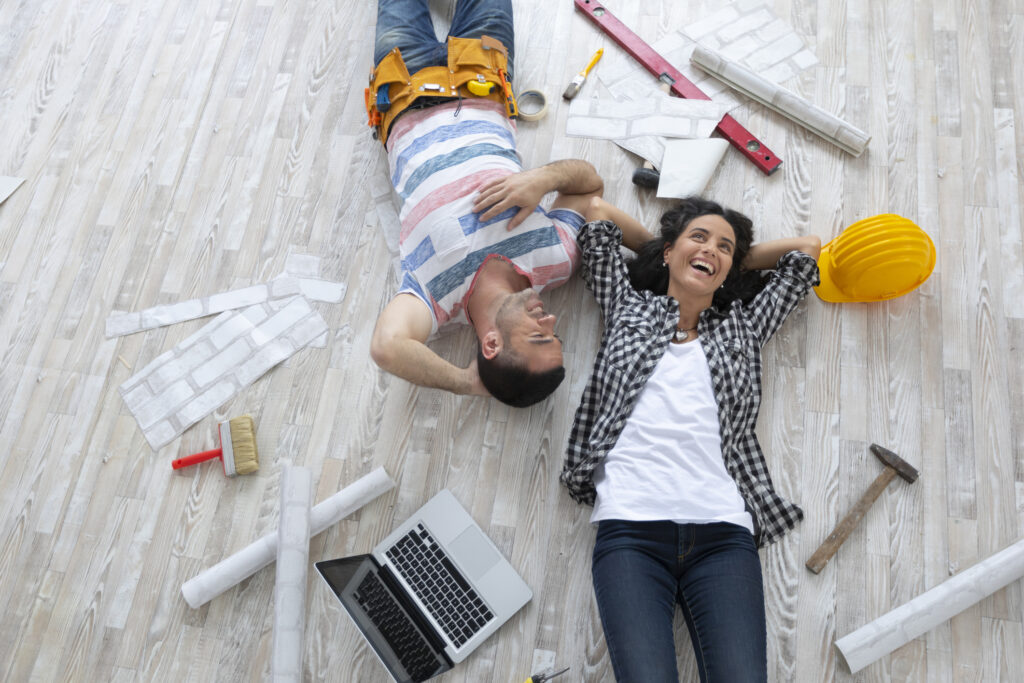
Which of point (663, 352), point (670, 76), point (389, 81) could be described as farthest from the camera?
point (670, 76)

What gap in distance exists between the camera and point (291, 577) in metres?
1.83

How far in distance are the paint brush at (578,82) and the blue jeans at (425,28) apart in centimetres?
25

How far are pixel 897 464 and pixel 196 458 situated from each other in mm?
1909

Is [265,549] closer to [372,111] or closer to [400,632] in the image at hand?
[400,632]

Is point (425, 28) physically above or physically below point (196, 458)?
above

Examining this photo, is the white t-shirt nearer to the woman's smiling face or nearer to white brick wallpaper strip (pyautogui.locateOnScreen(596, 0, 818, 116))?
the woman's smiling face

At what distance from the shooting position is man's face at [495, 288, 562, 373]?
176cm

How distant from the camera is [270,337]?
2.18m

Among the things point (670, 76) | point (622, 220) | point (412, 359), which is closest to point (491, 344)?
point (412, 359)

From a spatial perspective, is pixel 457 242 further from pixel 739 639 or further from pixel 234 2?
pixel 234 2

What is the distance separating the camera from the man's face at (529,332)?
5.77 feet

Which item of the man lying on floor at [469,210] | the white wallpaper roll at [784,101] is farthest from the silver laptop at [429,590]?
the white wallpaper roll at [784,101]

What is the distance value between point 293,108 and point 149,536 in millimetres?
1447

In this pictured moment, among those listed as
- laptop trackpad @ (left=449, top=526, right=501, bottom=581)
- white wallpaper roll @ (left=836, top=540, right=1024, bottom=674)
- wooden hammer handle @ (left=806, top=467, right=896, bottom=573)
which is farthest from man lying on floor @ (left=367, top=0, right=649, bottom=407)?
white wallpaper roll @ (left=836, top=540, right=1024, bottom=674)
